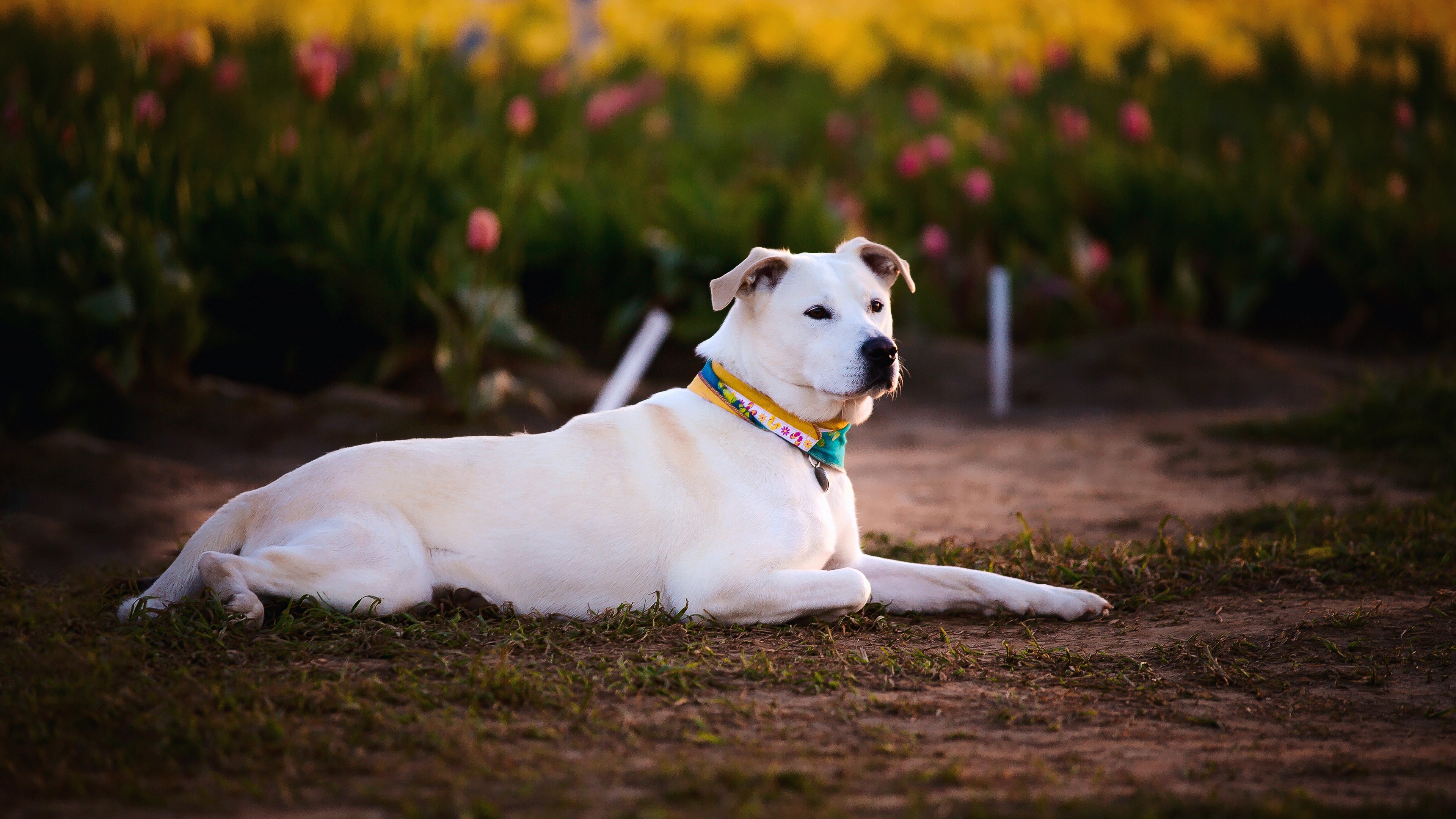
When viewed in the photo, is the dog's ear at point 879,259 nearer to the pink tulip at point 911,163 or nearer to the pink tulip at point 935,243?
the pink tulip at point 935,243

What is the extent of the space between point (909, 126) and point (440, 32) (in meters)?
5.85

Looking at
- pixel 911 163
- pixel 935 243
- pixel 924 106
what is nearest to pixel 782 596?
pixel 935 243

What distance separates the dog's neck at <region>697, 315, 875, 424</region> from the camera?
441cm

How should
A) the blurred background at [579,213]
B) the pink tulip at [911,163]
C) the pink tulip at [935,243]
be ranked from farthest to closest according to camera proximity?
the pink tulip at [911,163] → the pink tulip at [935,243] → the blurred background at [579,213]

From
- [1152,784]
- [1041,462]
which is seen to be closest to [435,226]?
[1041,462]

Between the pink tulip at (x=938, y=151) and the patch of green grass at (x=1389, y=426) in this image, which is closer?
the patch of green grass at (x=1389, y=426)

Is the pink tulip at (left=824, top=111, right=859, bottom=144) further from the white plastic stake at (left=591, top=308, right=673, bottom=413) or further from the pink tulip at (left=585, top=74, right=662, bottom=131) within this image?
the white plastic stake at (left=591, top=308, right=673, bottom=413)

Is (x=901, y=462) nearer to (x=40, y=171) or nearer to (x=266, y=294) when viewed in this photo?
(x=266, y=294)

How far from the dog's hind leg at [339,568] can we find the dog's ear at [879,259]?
80.7 inches

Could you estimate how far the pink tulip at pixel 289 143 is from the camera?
845 centimetres

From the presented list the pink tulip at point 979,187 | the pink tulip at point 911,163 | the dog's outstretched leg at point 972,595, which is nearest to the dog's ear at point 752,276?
the dog's outstretched leg at point 972,595

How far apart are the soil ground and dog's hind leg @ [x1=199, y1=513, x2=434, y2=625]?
382 millimetres

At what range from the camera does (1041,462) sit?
766 centimetres

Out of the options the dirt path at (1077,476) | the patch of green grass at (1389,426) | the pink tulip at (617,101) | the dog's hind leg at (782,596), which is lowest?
the dirt path at (1077,476)
